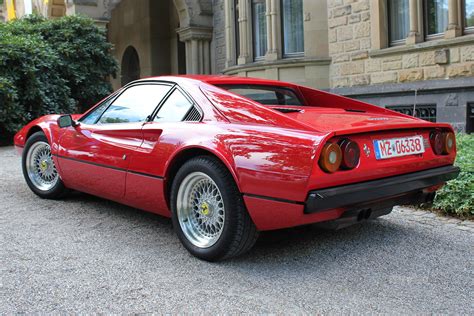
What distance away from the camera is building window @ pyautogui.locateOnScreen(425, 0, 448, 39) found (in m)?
9.57

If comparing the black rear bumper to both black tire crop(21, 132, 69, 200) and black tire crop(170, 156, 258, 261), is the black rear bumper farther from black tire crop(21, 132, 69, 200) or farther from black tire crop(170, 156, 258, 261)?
black tire crop(21, 132, 69, 200)

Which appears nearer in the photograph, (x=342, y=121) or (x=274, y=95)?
(x=342, y=121)

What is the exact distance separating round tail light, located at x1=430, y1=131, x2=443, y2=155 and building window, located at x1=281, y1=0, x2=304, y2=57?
8935mm

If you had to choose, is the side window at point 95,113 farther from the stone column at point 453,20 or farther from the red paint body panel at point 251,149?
the stone column at point 453,20

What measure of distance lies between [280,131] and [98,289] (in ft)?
4.74

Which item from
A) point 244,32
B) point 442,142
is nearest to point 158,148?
point 442,142

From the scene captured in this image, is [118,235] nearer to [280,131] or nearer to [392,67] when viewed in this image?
[280,131]

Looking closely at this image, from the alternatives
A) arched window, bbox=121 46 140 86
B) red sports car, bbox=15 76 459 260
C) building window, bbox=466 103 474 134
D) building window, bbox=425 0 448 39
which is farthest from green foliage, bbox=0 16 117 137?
building window, bbox=466 103 474 134

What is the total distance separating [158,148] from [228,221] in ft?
2.91

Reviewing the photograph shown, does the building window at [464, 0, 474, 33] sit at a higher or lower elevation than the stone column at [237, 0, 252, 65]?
lower

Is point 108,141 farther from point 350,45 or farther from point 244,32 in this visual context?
point 244,32

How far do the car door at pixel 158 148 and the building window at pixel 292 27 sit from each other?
8938mm

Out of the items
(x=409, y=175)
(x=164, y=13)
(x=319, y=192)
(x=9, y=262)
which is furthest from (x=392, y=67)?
(x=164, y=13)

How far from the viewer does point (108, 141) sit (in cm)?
425
